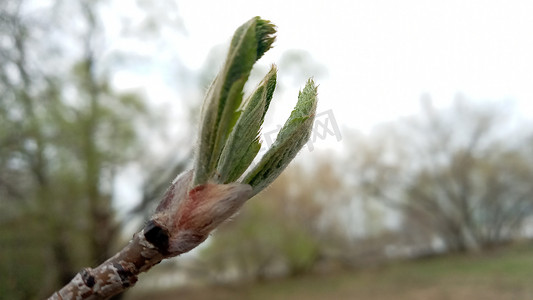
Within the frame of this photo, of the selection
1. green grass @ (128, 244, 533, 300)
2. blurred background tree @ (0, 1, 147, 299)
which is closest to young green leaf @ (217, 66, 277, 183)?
blurred background tree @ (0, 1, 147, 299)

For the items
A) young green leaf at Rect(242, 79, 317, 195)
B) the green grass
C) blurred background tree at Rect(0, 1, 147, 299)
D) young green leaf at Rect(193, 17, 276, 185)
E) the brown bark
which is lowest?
the green grass

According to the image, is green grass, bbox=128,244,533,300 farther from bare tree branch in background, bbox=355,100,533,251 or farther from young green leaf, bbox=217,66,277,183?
young green leaf, bbox=217,66,277,183

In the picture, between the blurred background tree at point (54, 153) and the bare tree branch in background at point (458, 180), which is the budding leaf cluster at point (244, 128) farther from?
the bare tree branch in background at point (458, 180)

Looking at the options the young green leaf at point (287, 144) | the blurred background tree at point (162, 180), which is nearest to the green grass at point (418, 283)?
the blurred background tree at point (162, 180)

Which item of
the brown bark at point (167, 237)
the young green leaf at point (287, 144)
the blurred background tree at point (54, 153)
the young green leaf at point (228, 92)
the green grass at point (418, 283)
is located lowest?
the green grass at point (418, 283)

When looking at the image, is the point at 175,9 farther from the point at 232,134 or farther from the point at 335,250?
the point at 335,250

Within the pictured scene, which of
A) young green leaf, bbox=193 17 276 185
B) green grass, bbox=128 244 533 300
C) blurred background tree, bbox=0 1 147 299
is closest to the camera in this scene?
young green leaf, bbox=193 17 276 185

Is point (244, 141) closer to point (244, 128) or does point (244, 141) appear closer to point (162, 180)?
point (244, 128)

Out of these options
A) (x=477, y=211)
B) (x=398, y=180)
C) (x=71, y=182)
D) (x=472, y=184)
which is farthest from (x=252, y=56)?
(x=477, y=211)
